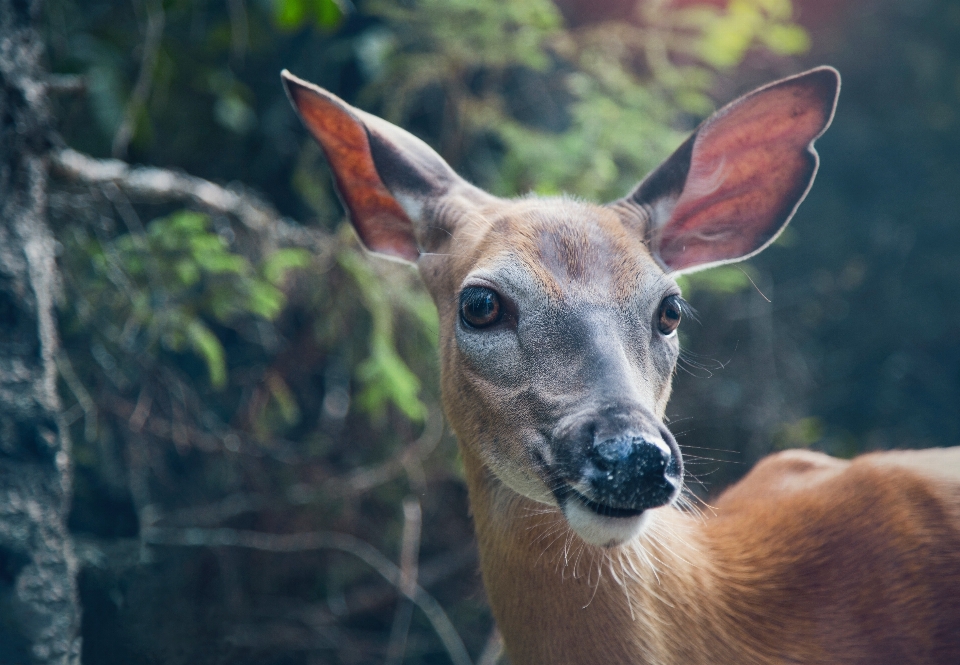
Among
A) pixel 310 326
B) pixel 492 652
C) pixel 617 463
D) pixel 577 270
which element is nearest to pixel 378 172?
pixel 577 270

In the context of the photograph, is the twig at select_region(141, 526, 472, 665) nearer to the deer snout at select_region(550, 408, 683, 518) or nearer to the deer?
the deer

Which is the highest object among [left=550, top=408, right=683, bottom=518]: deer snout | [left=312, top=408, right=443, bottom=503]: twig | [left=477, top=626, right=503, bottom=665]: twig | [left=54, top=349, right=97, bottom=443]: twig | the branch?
[left=550, top=408, right=683, bottom=518]: deer snout

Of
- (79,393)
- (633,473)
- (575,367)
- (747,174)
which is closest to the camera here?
(633,473)

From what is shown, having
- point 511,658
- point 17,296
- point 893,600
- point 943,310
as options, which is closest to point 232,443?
point 17,296

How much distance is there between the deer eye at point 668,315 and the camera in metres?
2.29

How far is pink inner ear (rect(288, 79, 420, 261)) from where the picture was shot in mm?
2586

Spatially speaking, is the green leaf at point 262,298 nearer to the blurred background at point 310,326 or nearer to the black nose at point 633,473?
the blurred background at point 310,326

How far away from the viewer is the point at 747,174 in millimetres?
2676

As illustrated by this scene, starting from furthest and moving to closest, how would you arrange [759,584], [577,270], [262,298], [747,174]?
[262,298]
[747,174]
[759,584]
[577,270]

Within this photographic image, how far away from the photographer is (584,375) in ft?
6.44

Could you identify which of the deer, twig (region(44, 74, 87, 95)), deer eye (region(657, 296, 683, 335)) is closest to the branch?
twig (region(44, 74, 87, 95))

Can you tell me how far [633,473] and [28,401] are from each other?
191 cm

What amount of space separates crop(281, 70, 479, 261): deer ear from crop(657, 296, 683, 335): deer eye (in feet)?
2.95

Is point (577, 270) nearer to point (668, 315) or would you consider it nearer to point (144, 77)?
point (668, 315)
